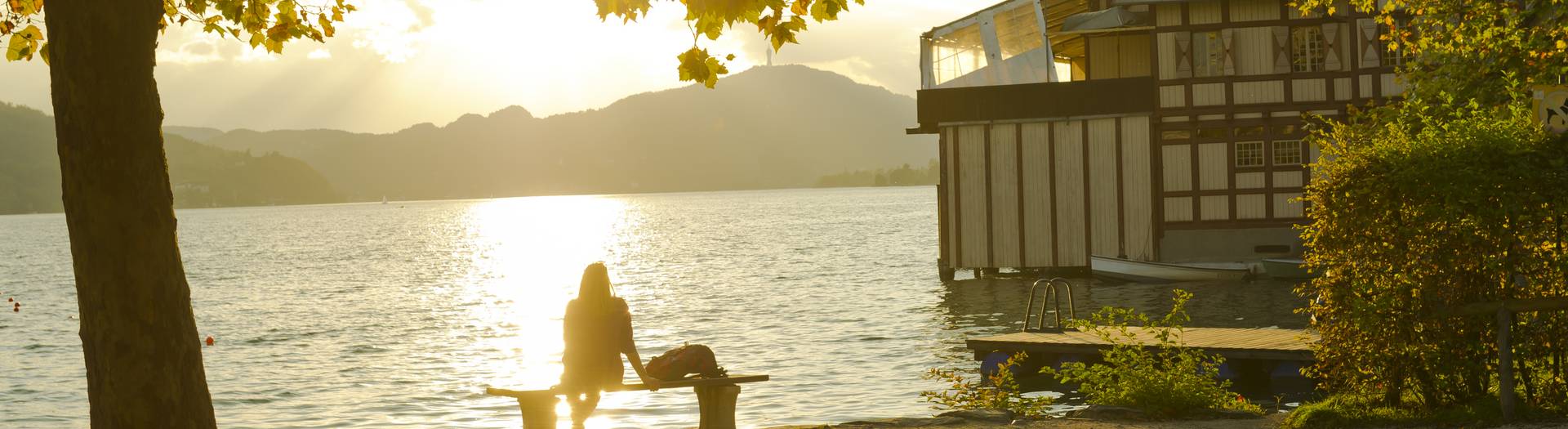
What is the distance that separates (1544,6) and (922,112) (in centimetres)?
2668

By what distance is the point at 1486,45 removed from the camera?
16.6 m

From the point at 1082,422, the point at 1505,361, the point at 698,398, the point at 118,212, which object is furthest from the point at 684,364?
the point at 1505,361

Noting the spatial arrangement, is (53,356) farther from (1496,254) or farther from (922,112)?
(1496,254)

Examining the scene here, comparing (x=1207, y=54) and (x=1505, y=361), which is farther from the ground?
(x=1207, y=54)

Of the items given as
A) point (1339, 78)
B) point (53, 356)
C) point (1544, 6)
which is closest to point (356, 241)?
point (53, 356)

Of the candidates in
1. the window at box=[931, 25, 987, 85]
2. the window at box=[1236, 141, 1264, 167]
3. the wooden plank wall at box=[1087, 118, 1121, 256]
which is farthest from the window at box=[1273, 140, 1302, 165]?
the window at box=[931, 25, 987, 85]

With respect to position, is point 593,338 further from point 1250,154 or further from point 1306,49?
point 1306,49

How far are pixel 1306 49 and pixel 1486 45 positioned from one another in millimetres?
23337

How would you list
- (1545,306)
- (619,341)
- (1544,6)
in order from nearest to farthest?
(1545,306) → (619,341) → (1544,6)

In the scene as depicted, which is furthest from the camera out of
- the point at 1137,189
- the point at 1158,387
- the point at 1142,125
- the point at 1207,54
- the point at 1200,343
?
the point at 1137,189

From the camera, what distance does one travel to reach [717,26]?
8891 millimetres

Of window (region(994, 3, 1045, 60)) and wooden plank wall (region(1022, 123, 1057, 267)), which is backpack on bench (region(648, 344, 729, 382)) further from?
window (region(994, 3, 1045, 60))

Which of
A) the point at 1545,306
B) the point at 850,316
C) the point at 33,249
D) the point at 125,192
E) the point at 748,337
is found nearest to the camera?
the point at 125,192

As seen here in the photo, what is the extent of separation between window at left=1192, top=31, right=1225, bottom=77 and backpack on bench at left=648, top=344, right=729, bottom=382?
3081 centimetres
